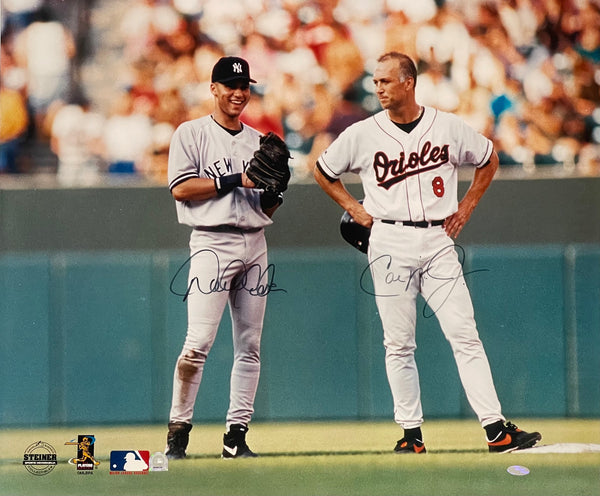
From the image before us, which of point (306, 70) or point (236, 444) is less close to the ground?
point (306, 70)

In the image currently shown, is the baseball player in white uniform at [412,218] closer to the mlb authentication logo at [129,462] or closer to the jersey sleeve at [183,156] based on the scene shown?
the jersey sleeve at [183,156]

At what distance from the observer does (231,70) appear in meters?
3.40

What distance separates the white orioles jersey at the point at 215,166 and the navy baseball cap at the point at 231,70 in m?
0.16

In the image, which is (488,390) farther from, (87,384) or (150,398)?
(87,384)

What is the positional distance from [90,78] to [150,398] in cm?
120

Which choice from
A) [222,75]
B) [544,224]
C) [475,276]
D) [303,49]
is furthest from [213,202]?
[544,224]

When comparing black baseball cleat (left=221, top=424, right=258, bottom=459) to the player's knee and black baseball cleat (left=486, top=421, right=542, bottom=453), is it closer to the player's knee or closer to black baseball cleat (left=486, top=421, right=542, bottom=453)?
the player's knee

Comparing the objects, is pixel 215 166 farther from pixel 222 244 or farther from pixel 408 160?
pixel 408 160

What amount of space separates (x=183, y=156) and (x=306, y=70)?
572mm

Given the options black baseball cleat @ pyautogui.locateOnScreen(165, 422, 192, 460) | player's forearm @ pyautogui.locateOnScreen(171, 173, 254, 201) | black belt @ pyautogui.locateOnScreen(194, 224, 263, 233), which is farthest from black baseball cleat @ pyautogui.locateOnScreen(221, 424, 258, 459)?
player's forearm @ pyautogui.locateOnScreen(171, 173, 254, 201)

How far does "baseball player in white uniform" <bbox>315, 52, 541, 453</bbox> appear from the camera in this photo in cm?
337
